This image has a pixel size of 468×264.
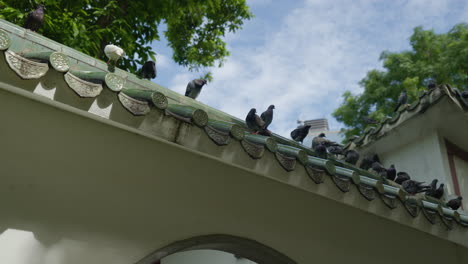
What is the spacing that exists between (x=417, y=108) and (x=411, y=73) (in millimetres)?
7958

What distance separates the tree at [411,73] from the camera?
13828 millimetres

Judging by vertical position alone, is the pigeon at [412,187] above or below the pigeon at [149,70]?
below

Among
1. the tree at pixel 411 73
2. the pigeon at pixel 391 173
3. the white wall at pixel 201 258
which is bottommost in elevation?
the white wall at pixel 201 258

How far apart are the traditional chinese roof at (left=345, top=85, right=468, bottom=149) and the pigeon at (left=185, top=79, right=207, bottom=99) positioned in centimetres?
396

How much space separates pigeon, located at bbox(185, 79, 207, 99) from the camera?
544 cm

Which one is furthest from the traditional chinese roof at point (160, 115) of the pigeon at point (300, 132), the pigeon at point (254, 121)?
the pigeon at point (300, 132)

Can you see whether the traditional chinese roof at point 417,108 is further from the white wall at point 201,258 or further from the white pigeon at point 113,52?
the white pigeon at point 113,52

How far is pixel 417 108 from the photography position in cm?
735

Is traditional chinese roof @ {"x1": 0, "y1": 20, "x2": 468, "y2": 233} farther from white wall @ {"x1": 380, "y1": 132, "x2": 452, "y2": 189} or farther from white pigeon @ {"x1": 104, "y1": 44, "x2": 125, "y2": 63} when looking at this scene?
white wall @ {"x1": 380, "y1": 132, "x2": 452, "y2": 189}

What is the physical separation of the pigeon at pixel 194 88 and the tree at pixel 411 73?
9.49 m

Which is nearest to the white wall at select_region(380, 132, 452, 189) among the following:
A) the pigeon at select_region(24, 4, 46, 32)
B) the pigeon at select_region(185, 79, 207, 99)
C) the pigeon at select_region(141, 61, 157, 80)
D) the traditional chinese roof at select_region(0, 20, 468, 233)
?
the traditional chinese roof at select_region(0, 20, 468, 233)

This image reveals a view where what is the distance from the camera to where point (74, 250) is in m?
3.03

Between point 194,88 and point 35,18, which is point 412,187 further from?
point 35,18

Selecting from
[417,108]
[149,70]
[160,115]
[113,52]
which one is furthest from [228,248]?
[417,108]
